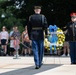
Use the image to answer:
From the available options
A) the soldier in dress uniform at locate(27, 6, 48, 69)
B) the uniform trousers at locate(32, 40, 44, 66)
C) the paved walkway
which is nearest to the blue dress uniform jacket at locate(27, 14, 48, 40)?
the soldier in dress uniform at locate(27, 6, 48, 69)

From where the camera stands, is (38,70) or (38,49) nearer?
(38,70)

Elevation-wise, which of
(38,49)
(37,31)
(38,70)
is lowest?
(38,70)

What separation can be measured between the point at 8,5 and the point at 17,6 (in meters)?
1.38

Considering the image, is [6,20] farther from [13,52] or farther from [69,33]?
[69,33]

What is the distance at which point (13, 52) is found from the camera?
67.7 feet

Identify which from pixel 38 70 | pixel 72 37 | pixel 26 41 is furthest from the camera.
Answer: pixel 26 41

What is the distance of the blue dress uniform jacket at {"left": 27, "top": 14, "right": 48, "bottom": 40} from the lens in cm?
1137

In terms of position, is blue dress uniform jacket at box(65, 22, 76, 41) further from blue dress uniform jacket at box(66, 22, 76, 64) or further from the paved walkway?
the paved walkway

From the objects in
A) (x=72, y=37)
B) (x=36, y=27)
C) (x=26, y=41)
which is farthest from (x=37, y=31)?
(x=26, y=41)

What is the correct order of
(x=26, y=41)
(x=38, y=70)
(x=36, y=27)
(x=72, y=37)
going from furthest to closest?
(x=26, y=41) → (x=72, y=37) → (x=36, y=27) → (x=38, y=70)

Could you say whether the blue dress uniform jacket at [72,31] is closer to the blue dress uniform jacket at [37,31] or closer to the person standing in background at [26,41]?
the blue dress uniform jacket at [37,31]

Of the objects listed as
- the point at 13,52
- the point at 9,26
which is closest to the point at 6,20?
the point at 9,26

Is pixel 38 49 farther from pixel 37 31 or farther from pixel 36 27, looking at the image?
pixel 36 27

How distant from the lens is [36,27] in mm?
11406
